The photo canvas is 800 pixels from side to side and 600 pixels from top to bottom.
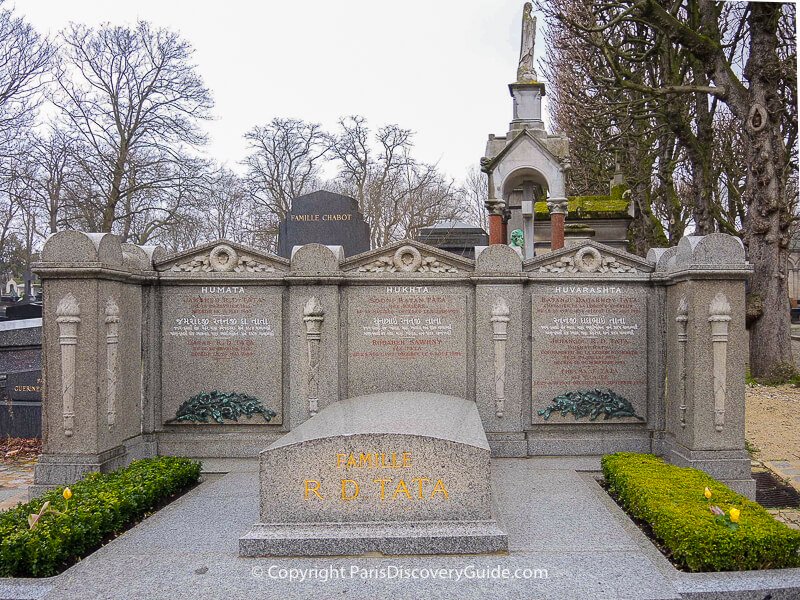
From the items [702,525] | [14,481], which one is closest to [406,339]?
[702,525]

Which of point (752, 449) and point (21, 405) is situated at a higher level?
point (21, 405)

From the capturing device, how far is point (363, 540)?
4.83m

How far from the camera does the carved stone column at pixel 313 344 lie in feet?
25.4

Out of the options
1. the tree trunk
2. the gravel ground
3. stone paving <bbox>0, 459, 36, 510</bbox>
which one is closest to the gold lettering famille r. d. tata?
stone paving <bbox>0, 459, 36, 510</bbox>

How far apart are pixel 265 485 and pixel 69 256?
3612 mm

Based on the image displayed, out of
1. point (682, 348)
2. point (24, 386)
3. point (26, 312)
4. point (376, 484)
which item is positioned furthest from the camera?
point (26, 312)

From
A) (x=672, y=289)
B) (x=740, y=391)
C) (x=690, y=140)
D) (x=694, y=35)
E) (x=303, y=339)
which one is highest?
(x=694, y=35)

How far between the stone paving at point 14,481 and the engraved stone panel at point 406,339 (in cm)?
404

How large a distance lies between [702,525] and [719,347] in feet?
8.57

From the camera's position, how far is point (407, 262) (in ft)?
26.4

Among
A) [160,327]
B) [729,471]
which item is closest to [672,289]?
[729,471]

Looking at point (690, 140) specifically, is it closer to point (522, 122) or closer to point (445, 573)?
point (522, 122)

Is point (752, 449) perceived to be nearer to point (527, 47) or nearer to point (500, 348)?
point (500, 348)

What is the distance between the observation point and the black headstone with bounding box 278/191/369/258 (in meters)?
13.9
